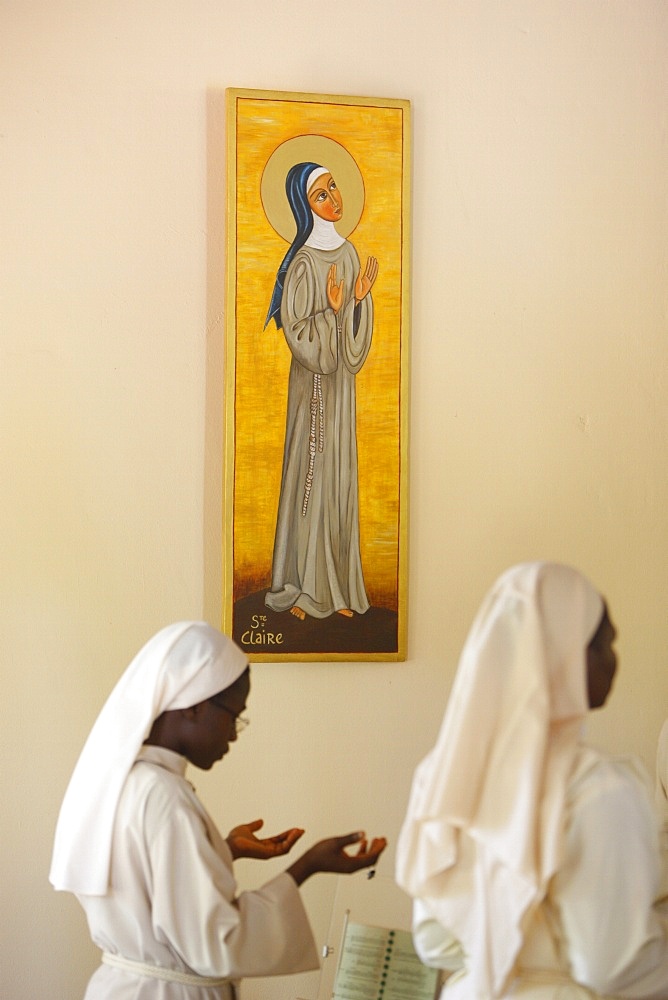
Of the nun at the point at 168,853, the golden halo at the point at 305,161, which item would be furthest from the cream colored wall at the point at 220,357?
the nun at the point at 168,853

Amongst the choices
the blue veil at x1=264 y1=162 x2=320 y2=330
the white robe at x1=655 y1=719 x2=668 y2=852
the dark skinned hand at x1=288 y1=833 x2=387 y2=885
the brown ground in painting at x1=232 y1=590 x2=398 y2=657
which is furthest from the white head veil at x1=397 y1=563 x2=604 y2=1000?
the blue veil at x1=264 y1=162 x2=320 y2=330

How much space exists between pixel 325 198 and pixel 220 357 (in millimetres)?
801

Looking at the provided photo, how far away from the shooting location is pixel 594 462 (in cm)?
457

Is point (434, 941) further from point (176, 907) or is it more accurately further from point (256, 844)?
point (256, 844)

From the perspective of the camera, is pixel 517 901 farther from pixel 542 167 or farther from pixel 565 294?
pixel 542 167

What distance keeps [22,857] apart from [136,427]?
5.73 ft

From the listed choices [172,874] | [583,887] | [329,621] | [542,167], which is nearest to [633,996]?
[583,887]

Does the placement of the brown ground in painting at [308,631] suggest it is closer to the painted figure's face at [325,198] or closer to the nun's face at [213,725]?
the nun's face at [213,725]

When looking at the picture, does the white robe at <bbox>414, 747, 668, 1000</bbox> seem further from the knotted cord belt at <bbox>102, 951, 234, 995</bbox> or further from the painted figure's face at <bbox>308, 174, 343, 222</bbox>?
the painted figure's face at <bbox>308, 174, 343, 222</bbox>

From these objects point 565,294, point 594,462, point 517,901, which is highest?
point 565,294

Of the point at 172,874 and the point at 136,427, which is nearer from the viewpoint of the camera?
the point at 172,874

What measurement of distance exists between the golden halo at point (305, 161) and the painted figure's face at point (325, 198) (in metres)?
0.03

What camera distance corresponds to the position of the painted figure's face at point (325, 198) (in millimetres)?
4465

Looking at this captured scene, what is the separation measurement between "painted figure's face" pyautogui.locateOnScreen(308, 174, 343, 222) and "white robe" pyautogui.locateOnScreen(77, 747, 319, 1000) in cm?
244
